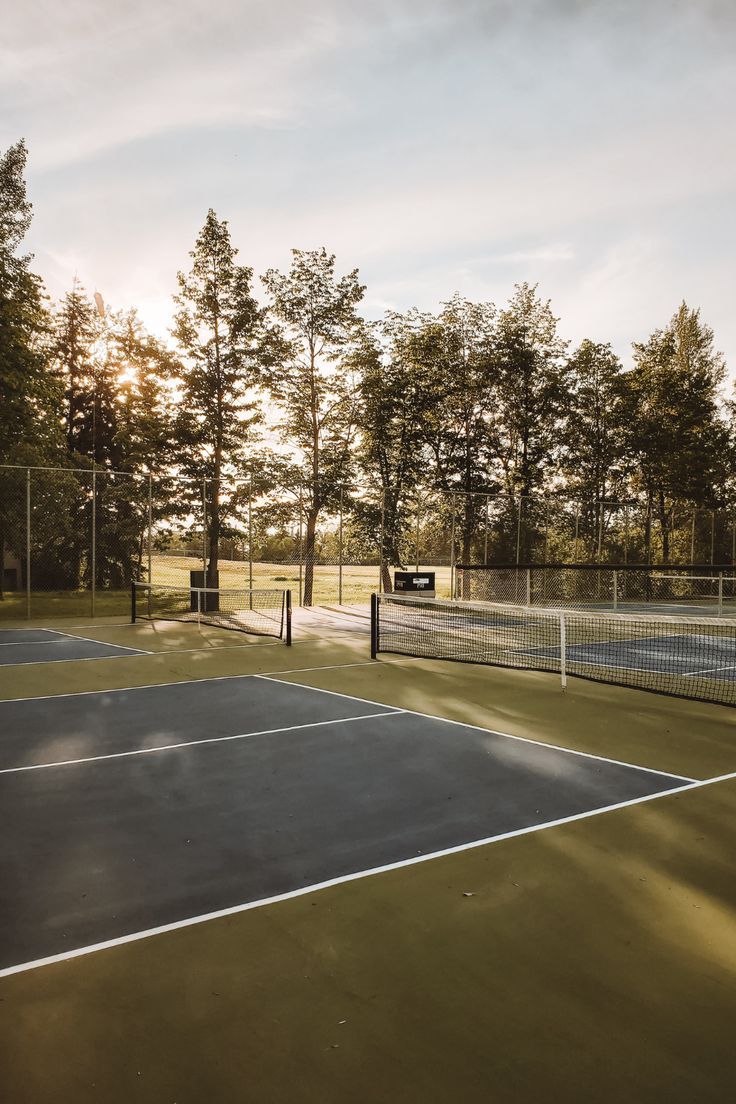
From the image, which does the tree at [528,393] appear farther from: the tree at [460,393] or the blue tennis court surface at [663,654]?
the blue tennis court surface at [663,654]

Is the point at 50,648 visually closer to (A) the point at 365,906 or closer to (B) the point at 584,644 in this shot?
(B) the point at 584,644

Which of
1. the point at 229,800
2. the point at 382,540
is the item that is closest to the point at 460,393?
the point at 382,540

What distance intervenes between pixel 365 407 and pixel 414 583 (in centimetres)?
708

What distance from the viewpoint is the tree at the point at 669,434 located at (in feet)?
109

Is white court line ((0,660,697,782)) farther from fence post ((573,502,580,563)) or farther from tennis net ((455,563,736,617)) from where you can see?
fence post ((573,502,580,563))

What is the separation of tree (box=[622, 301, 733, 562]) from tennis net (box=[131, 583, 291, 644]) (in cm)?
1709

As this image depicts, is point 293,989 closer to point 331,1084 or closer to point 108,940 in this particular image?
point 331,1084

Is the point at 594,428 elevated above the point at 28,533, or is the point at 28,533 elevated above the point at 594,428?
the point at 594,428

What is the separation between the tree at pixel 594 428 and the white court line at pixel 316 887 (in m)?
26.9

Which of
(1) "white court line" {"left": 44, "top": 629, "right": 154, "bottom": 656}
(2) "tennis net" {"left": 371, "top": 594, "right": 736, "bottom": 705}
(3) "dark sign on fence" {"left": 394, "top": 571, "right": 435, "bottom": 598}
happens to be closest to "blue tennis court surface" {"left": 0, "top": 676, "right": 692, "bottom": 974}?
(2) "tennis net" {"left": 371, "top": 594, "right": 736, "bottom": 705}

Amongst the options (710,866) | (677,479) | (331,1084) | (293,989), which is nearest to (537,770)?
(710,866)

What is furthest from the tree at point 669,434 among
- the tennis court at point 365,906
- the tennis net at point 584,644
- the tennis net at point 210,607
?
the tennis court at point 365,906

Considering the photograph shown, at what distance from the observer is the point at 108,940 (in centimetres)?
363

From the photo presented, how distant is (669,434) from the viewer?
33.8 metres
